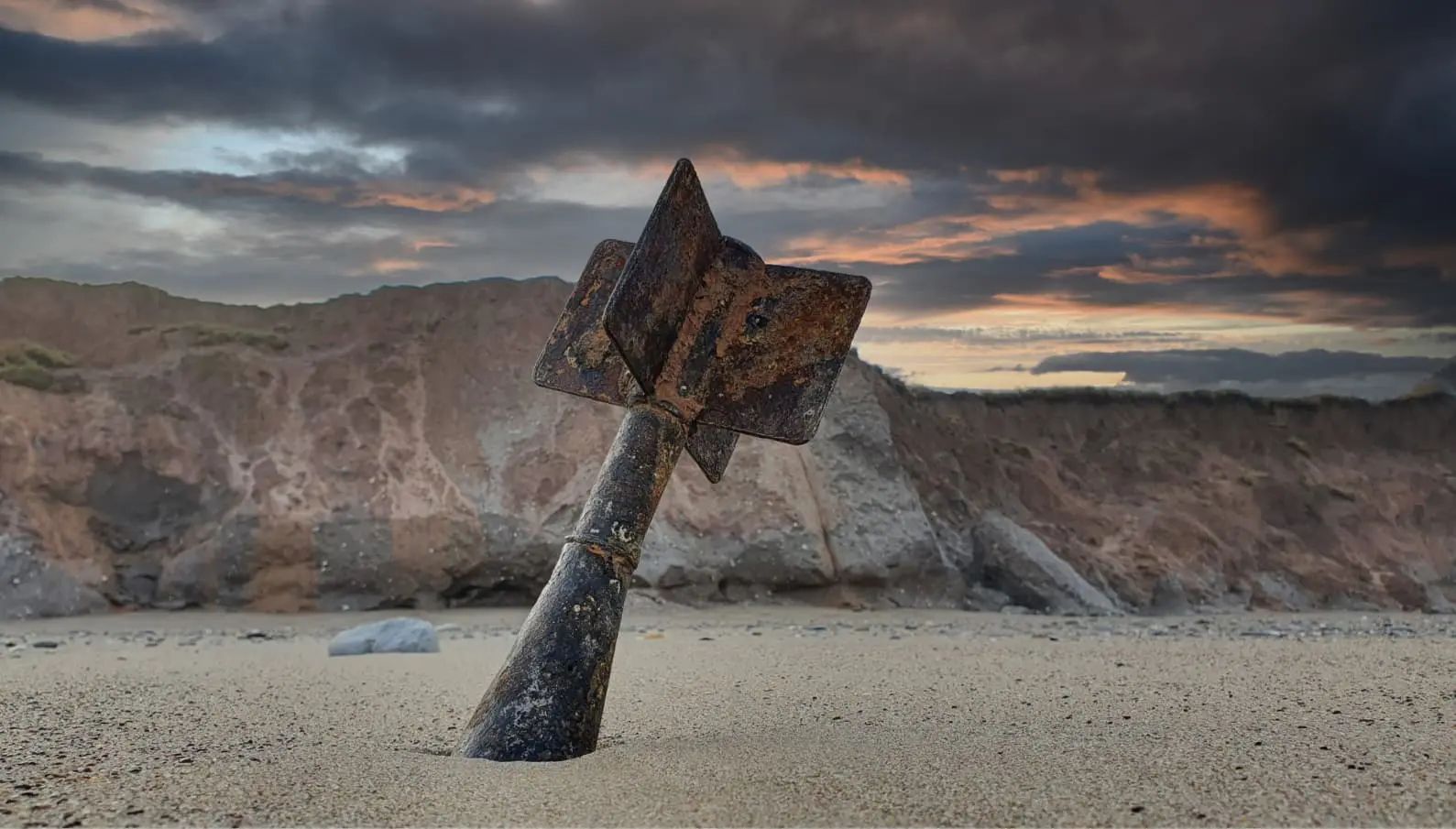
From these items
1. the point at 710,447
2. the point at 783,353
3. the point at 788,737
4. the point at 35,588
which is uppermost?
the point at 783,353

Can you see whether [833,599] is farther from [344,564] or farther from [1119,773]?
[1119,773]

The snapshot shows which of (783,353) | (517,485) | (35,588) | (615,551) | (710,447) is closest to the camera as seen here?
(615,551)

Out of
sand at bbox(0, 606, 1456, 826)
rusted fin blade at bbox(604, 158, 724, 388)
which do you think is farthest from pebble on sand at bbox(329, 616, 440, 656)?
rusted fin blade at bbox(604, 158, 724, 388)

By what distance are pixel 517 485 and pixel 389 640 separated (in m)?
4.00

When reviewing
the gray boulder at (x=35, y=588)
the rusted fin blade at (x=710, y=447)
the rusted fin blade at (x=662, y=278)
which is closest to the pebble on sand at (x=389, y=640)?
the rusted fin blade at (x=710, y=447)

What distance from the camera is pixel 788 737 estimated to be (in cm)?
407

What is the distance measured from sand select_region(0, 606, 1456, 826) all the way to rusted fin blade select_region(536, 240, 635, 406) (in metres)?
1.30

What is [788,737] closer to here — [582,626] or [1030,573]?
[582,626]

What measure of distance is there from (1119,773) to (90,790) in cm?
288

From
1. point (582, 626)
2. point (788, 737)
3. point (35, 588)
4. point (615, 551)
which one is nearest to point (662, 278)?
point (615, 551)

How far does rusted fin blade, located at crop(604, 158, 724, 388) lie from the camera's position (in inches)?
161

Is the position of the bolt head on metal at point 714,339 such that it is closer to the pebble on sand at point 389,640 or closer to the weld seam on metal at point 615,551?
the weld seam on metal at point 615,551

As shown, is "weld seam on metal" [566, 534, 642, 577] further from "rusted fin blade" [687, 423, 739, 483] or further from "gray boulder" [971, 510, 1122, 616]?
"gray boulder" [971, 510, 1122, 616]

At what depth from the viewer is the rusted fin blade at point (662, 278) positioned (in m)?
4.10
